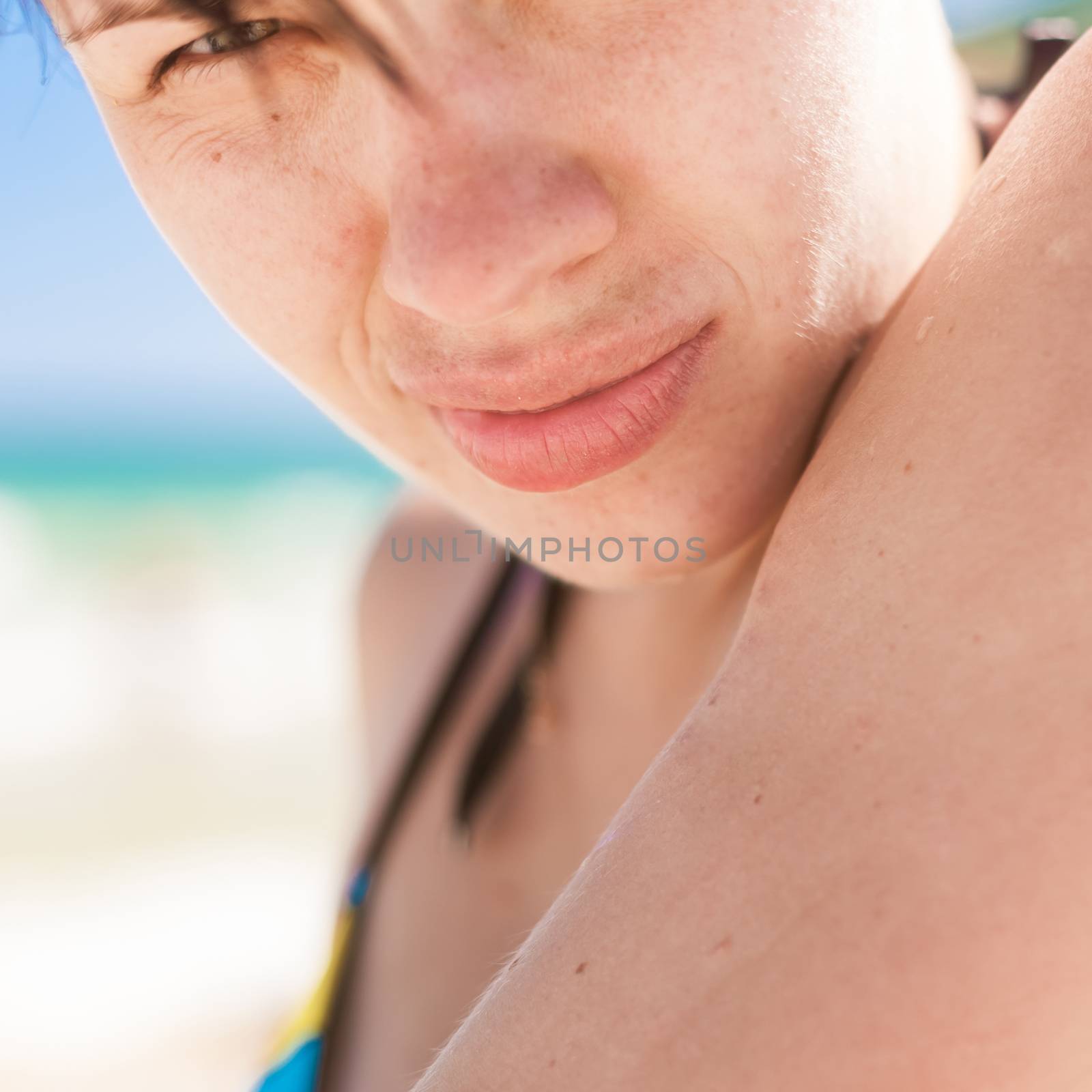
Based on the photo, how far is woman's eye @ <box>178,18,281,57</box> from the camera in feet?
2.63

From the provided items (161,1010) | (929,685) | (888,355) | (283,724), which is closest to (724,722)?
(929,685)

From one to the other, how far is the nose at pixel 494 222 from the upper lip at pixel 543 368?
0.21ft

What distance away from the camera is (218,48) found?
850 millimetres

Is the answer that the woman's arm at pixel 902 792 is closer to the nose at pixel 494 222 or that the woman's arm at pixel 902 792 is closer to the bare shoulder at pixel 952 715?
the bare shoulder at pixel 952 715

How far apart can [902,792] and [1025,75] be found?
0.99 metres

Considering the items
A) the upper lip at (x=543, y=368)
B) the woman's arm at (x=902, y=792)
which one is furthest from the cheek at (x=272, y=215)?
the woman's arm at (x=902, y=792)

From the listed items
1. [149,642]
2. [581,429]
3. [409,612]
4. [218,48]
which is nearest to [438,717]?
[409,612]

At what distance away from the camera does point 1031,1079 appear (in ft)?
1.63

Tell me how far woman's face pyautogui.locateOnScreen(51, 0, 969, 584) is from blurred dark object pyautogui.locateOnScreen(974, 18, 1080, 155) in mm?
179

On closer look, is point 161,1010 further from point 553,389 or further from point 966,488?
point 966,488

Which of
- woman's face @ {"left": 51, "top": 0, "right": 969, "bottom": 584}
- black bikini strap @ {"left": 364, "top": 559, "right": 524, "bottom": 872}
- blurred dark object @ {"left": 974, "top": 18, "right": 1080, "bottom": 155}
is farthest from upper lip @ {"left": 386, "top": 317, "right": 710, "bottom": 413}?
black bikini strap @ {"left": 364, "top": 559, "right": 524, "bottom": 872}

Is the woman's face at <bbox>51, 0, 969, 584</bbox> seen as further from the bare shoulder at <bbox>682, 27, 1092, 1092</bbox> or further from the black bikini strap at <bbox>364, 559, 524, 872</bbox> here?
the black bikini strap at <bbox>364, 559, 524, 872</bbox>

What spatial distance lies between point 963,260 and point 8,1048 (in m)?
3.56

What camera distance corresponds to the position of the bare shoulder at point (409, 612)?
187 cm
